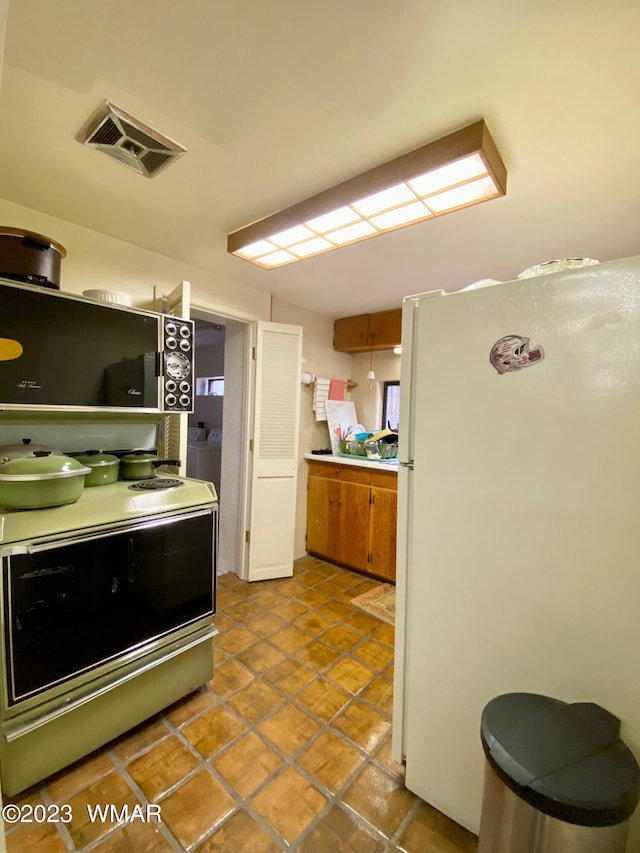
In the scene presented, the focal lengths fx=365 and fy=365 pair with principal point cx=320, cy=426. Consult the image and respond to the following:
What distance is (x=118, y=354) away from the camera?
6.14 ft

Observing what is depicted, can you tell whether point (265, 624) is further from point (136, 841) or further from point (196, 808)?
point (136, 841)

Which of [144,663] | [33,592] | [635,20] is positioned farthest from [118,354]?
[635,20]

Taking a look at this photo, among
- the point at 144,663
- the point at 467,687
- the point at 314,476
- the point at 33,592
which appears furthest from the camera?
the point at 314,476

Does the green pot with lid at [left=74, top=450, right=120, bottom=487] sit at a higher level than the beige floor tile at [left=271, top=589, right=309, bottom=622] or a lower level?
higher

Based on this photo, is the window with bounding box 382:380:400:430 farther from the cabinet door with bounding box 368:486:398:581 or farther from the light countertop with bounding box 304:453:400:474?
the cabinet door with bounding box 368:486:398:581

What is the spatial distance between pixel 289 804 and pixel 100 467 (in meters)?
1.58

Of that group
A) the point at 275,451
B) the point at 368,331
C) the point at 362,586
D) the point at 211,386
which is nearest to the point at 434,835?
the point at 362,586

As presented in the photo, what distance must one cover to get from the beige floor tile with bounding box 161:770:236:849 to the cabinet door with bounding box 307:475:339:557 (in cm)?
210

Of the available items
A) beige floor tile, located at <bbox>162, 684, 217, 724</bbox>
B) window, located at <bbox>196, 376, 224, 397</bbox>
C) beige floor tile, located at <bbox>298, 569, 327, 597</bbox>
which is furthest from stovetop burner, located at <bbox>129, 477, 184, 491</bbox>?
window, located at <bbox>196, 376, 224, 397</bbox>

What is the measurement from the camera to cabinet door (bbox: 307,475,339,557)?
3.37m

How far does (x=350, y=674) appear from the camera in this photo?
1.93 m

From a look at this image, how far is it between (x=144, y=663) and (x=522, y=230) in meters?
2.71

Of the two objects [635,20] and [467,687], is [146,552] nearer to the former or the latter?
[467,687]

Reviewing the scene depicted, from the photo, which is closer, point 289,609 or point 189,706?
point 189,706
